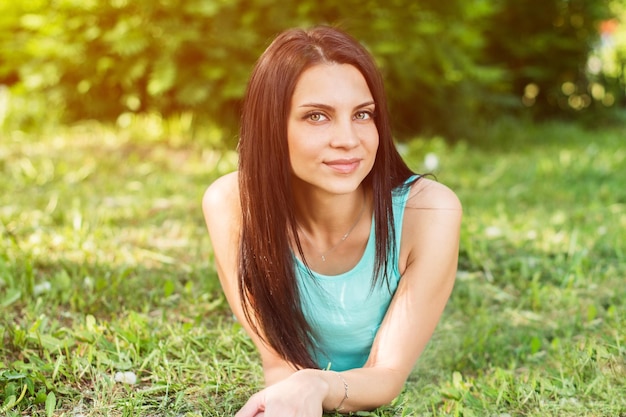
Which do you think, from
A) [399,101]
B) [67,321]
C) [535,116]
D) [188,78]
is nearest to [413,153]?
[399,101]

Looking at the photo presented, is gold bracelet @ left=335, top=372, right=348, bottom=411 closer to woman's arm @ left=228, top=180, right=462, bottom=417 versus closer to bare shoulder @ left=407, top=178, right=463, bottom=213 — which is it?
woman's arm @ left=228, top=180, right=462, bottom=417

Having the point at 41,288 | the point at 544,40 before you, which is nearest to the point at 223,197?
the point at 41,288

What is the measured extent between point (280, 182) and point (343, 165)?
0.20 meters

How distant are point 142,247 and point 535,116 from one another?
6019 mm

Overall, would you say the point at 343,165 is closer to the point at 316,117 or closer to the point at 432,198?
the point at 316,117

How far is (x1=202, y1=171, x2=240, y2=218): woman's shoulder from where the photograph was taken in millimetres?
2633

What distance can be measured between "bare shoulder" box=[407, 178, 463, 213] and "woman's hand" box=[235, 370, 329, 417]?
2.19 feet

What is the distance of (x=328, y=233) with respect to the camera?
2627 mm

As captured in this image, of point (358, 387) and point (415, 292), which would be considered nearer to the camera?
point (358, 387)

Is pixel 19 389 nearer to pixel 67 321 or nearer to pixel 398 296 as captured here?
pixel 67 321

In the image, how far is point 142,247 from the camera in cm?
380

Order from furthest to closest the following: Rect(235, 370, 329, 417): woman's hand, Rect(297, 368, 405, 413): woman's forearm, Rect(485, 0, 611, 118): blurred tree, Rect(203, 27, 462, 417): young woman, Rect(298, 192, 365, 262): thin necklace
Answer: Rect(485, 0, 611, 118): blurred tree, Rect(298, 192, 365, 262): thin necklace, Rect(203, 27, 462, 417): young woman, Rect(297, 368, 405, 413): woman's forearm, Rect(235, 370, 329, 417): woman's hand

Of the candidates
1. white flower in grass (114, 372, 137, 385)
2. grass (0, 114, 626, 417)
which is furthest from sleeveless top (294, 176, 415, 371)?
white flower in grass (114, 372, 137, 385)

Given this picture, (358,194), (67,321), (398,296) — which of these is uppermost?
(358,194)
